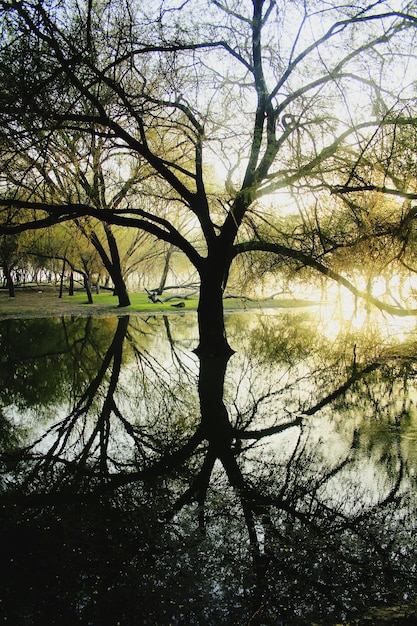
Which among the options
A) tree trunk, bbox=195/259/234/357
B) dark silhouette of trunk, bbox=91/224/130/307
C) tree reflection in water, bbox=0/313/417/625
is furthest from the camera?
dark silhouette of trunk, bbox=91/224/130/307

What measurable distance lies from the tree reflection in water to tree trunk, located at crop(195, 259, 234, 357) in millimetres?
3105

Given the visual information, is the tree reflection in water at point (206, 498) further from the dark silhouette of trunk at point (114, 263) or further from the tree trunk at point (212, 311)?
the dark silhouette of trunk at point (114, 263)

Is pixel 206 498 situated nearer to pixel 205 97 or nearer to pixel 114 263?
pixel 205 97

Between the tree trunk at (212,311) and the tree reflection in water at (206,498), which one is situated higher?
the tree trunk at (212,311)

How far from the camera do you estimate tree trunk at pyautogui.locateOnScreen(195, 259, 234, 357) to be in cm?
1238

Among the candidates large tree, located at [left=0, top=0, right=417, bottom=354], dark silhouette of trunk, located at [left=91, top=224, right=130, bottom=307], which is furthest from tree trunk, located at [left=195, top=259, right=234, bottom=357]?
dark silhouette of trunk, located at [left=91, top=224, right=130, bottom=307]

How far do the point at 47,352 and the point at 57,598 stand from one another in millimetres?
10667

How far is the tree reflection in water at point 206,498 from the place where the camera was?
2736 millimetres

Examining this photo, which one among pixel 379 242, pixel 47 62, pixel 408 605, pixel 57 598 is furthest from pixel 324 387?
pixel 47 62

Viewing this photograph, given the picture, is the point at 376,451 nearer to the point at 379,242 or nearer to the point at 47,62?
the point at 379,242

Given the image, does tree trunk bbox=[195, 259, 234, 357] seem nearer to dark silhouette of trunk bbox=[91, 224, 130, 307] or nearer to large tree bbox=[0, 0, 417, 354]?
large tree bbox=[0, 0, 417, 354]

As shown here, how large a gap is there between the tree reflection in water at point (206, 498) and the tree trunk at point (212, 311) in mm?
3105

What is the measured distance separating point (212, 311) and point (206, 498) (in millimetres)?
8520

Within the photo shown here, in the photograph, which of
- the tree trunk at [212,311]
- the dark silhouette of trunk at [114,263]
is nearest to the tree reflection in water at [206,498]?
the tree trunk at [212,311]
